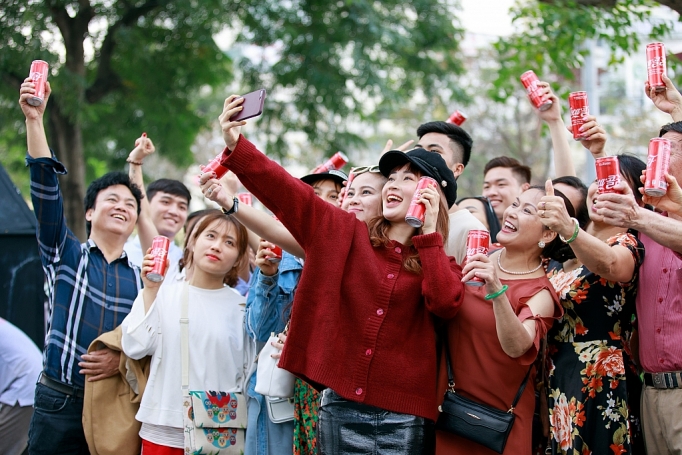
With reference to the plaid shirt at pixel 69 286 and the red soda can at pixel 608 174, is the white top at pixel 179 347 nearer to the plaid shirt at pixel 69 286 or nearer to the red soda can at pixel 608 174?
the plaid shirt at pixel 69 286

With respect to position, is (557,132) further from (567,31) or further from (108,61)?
(108,61)

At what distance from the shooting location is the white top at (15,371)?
511 centimetres

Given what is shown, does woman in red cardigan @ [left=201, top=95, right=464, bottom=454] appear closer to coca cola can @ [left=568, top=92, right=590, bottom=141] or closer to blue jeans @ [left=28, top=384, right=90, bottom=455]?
coca cola can @ [left=568, top=92, right=590, bottom=141]

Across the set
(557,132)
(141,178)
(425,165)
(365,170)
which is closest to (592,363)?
(425,165)

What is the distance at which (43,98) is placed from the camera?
4.32m

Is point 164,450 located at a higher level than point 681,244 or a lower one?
lower

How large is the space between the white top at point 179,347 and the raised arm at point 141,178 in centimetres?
91

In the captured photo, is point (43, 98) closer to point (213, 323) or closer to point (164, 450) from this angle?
point (213, 323)

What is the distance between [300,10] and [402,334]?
8.32m

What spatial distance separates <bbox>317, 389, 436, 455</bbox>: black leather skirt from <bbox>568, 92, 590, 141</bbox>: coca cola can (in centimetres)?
200

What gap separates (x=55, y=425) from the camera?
175 inches

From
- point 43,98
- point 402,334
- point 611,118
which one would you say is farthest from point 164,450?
Result: point 611,118

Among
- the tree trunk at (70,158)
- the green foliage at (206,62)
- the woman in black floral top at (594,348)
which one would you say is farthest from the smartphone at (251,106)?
the tree trunk at (70,158)

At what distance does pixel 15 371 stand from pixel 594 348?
379 cm
